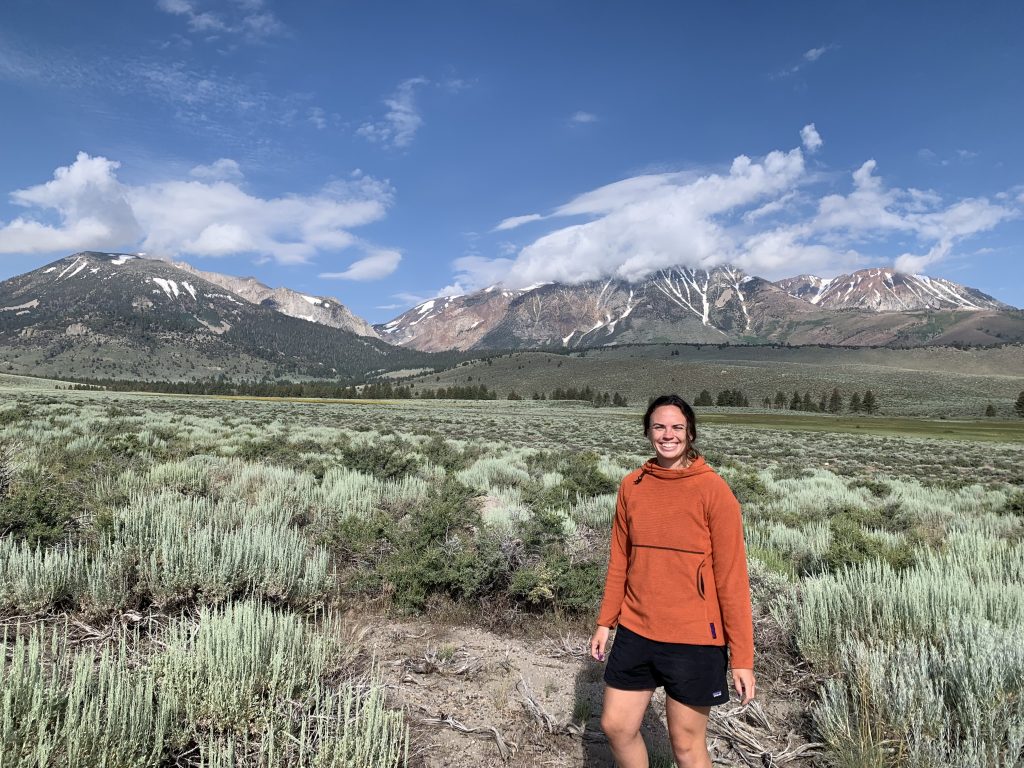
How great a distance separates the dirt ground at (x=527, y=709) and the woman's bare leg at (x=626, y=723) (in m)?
0.54

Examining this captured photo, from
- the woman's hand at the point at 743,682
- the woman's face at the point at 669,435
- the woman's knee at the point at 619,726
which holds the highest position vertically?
the woman's face at the point at 669,435

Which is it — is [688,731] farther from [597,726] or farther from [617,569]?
[597,726]

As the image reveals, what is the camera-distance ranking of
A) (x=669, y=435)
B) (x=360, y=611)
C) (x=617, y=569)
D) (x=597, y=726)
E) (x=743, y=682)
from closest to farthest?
(x=743, y=682), (x=669, y=435), (x=617, y=569), (x=597, y=726), (x=360, y=611)

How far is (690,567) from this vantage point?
8.70 feet

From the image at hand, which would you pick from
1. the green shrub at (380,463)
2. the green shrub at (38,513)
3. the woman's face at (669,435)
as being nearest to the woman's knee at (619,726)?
the woman's face at (669,435)

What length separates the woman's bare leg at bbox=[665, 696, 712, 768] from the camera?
2.56 meters

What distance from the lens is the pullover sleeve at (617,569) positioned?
2.92 m

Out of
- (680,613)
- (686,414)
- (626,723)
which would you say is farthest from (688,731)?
(686,414)

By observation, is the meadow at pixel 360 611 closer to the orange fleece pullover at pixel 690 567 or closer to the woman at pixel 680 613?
the woman at pixel 680 613

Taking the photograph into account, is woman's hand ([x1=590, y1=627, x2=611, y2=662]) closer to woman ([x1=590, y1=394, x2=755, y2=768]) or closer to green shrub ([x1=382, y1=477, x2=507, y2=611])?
woman ([x1=590, y1=394, x2=755, y2=768])

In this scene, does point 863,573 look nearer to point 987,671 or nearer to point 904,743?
point 987,671

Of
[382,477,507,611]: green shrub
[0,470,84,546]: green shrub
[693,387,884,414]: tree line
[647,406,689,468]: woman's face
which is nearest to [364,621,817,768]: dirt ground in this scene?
[382,477,507,611]: green shrub

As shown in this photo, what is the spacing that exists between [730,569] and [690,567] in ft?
0.62

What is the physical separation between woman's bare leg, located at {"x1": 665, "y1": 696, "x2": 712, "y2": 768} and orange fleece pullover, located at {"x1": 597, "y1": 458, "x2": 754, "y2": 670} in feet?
0.99
